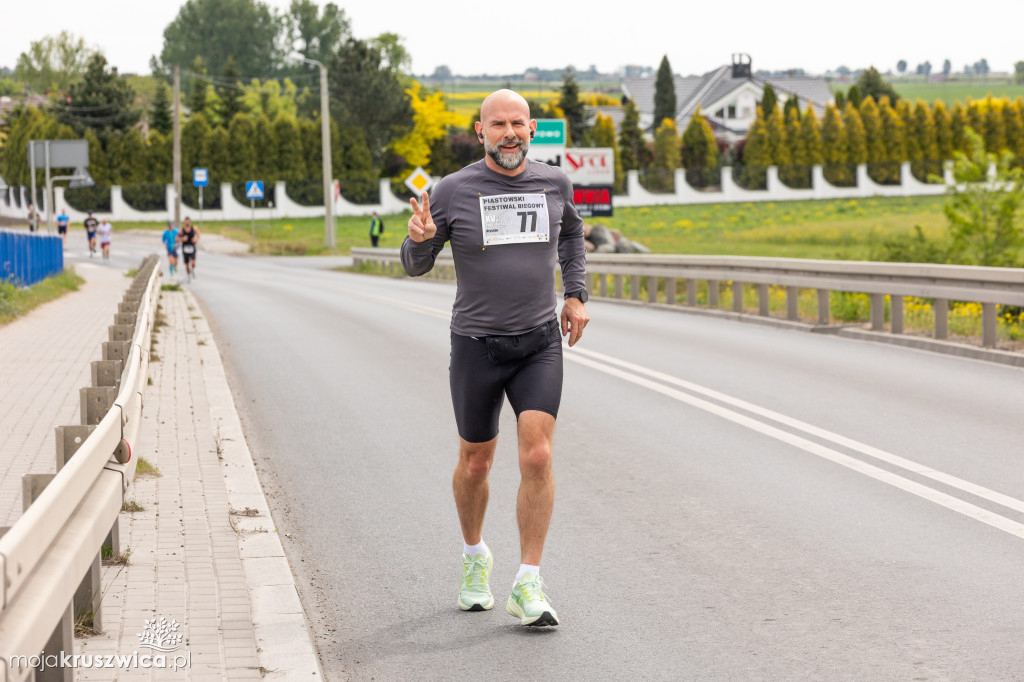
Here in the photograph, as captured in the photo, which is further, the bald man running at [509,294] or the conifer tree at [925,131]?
the conifer tree at [925,131]

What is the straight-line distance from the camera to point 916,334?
51.4 feet

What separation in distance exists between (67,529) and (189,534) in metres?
2.43

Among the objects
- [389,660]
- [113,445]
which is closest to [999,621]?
[389,660]

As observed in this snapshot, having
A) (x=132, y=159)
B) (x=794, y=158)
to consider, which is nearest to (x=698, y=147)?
(x=794, y=158)

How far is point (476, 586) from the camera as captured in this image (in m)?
5.48

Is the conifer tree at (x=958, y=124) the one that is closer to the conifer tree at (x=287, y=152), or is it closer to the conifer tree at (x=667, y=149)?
the conifer tree at (x=667, y=149)

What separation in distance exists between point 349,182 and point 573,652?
71475 mm

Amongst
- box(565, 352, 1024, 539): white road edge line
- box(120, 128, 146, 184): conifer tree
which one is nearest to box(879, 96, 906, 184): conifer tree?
box(120, 128, 146, 184): conifer tree

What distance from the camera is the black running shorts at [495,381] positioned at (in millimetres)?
5309

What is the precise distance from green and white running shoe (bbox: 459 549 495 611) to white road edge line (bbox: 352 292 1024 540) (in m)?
2.64

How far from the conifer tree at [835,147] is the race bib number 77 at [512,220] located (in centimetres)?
8524

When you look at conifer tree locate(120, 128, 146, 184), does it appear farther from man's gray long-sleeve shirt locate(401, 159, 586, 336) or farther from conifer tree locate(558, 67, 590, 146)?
man's gray long-sleeve shirt locate(401, 159, 586, 336)

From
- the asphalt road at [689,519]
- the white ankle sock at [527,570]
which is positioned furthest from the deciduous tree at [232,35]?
the white ankle sock at [527,570]
